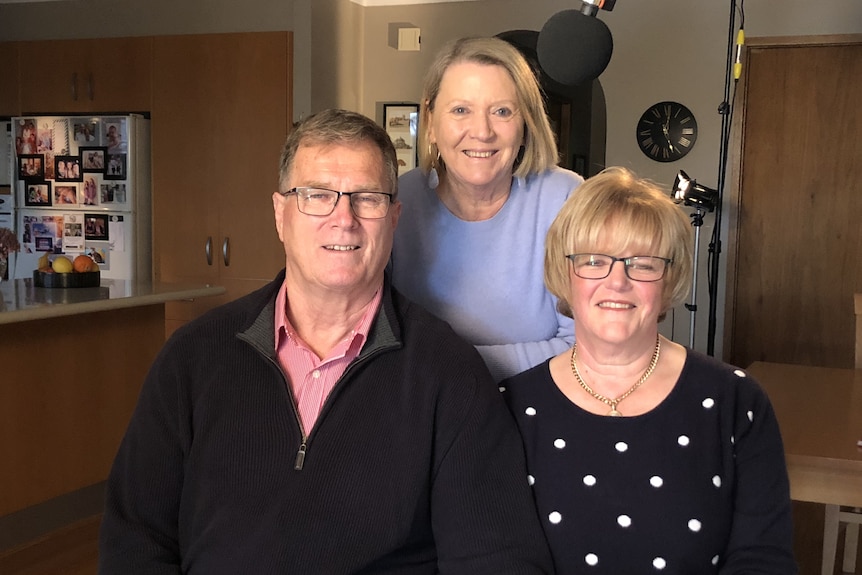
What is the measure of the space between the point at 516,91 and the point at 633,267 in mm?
453

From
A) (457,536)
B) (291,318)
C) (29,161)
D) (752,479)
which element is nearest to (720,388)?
(752,479)

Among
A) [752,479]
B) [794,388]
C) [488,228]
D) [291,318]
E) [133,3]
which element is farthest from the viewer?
[133,3]

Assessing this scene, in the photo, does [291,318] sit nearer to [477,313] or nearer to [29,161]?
[477,313]

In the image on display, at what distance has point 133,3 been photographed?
4.60m

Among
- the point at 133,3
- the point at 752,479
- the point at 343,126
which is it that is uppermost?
the point at 133,3

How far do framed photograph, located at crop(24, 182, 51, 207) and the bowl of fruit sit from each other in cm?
151

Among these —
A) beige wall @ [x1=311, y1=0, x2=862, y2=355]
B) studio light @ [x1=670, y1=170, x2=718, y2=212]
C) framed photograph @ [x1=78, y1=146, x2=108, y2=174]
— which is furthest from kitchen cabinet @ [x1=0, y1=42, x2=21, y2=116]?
studio light @ [x1=670, y1=170, x2=718, y2=212]

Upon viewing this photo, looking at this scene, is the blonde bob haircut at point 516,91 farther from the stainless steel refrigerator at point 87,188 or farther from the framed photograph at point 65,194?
the framed photograph at point 65,194

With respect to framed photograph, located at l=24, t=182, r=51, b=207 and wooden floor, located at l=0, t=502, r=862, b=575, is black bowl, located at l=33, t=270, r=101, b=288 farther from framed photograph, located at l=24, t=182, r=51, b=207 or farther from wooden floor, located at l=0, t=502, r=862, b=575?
framed photograph, located at l=24, t=182, r=51, b=207

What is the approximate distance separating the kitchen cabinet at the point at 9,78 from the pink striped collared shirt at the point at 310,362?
4201mm

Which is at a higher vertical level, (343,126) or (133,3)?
(133,3)

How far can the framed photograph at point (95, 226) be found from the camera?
15.1 feet

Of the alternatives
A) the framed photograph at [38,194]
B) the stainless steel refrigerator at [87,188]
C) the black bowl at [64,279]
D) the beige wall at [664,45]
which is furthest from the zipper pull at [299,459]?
the framed photograph at [38,194]

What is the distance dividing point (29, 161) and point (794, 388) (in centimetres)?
424
